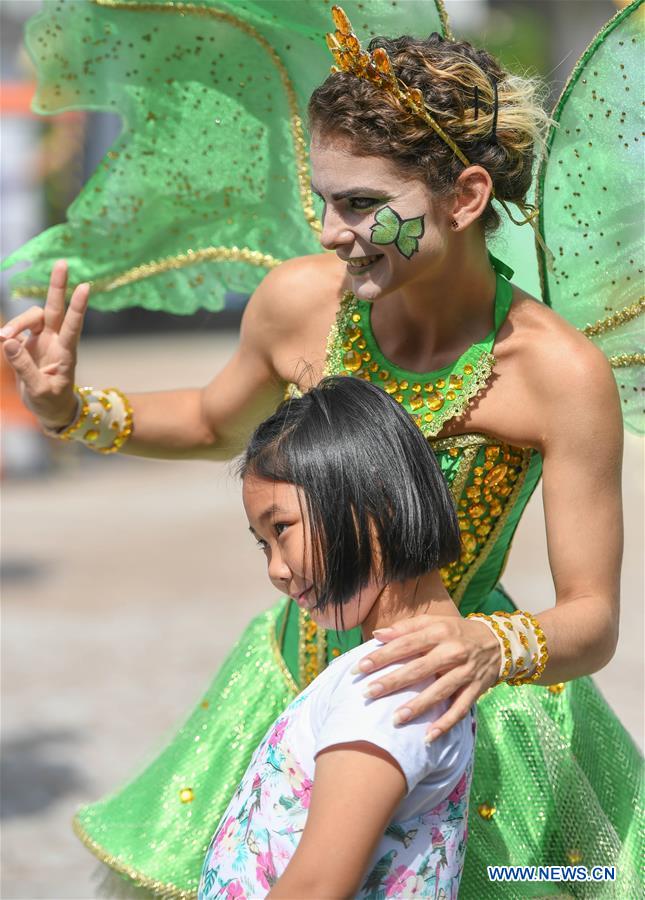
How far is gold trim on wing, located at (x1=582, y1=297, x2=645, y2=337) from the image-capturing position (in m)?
2.32

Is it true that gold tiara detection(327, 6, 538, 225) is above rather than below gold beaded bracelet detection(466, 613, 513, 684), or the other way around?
above

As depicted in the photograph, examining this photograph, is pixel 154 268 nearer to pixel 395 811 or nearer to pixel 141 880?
pixel 141 880

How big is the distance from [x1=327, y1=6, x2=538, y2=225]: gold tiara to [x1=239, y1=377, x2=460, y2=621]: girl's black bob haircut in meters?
0.52

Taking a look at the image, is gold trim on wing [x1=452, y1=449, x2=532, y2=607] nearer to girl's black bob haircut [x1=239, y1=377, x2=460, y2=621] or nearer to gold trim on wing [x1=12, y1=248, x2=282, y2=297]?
girl's black bob haircut [x1=239, y1=377, x2=460, y2=621]

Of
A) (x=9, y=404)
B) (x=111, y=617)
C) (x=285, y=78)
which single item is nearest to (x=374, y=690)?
(x=285, y=78)

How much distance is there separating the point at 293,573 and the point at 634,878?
101 centimetres

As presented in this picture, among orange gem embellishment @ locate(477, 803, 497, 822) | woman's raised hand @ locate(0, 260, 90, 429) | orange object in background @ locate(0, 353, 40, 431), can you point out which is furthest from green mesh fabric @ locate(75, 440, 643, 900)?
orange object in background @ locate(0, 353, 40, 431)

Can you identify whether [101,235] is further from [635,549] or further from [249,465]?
[635,549]

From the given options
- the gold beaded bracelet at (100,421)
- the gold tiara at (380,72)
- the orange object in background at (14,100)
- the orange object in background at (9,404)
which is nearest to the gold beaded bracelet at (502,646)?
the gold tiara at (380,72)

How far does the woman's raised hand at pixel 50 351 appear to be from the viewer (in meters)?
2.39

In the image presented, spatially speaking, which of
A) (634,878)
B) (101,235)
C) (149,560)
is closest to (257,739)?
(634,878)

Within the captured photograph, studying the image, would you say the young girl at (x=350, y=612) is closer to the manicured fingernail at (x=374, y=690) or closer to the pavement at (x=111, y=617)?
the manicured fingernail at (x=374, y=690)

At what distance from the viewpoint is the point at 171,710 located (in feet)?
15.7

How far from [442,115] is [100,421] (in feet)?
2.99
